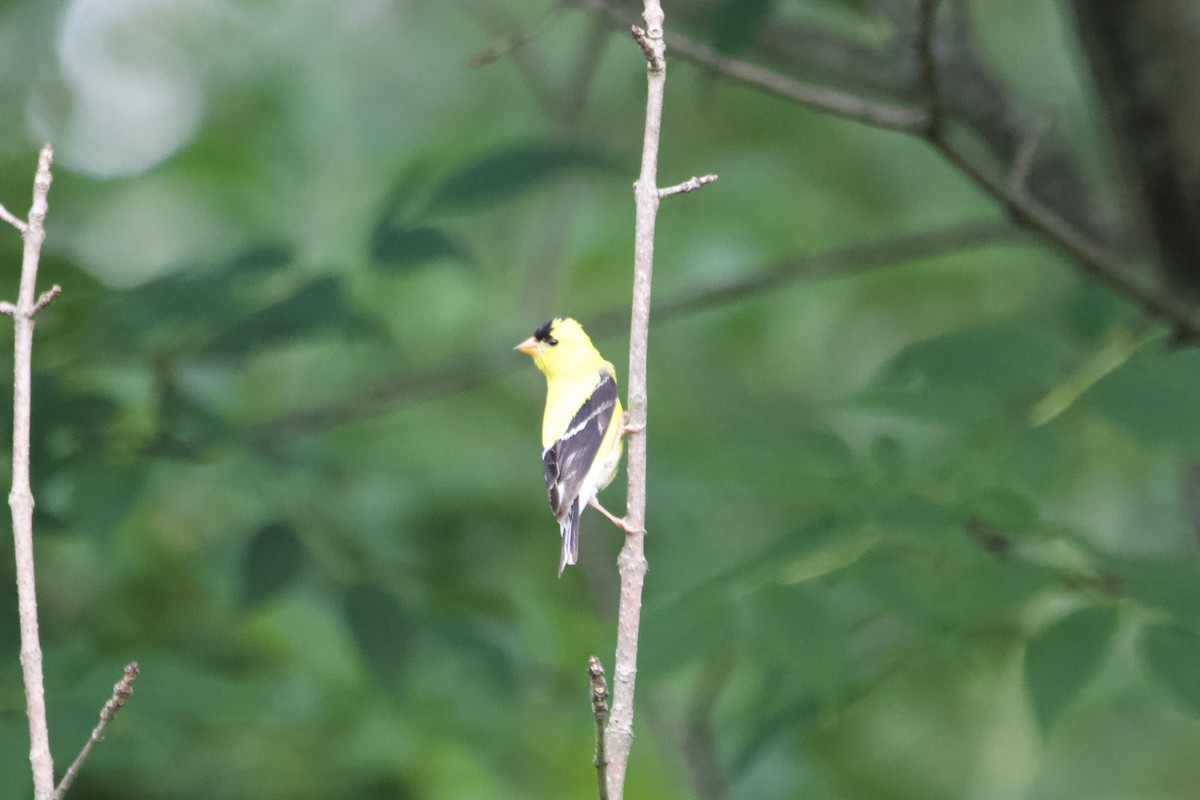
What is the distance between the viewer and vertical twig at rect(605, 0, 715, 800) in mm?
1207

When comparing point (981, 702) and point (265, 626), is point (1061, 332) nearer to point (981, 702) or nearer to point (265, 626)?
point (981, 702)

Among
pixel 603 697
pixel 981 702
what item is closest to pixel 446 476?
pixel 981 702

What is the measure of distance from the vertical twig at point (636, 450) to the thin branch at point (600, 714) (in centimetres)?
4

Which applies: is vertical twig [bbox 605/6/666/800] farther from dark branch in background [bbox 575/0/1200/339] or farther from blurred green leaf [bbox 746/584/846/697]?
dark branch in background [bbox 575/0/1200/339]

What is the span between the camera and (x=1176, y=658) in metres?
2.24

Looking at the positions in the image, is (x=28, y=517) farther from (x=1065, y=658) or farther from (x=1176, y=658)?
(x=1176, y=658)

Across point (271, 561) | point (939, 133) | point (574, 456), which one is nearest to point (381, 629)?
point (271, 561)

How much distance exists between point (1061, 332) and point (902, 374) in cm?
62

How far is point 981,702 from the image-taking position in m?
3.86

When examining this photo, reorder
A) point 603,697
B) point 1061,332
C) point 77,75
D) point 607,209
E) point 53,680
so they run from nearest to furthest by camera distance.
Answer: point 603,697
point 53,680
point 1061,332
point 607,209
point 77,75

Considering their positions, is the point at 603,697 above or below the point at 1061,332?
above

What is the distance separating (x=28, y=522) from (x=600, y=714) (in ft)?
2.03

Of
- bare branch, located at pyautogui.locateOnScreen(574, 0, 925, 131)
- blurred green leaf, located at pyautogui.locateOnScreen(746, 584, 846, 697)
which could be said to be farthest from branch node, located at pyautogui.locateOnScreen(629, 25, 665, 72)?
bare branch, located at pyautogui.locateOnScreen(574, 0, 925, 131)

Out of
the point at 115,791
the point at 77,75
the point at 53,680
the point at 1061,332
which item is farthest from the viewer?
the point at 77,75
